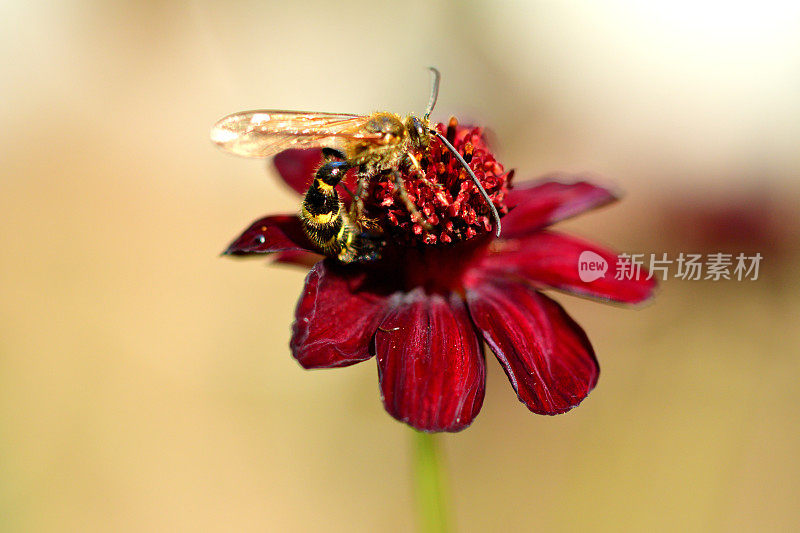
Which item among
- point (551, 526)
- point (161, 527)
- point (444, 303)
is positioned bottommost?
point (161, 527)

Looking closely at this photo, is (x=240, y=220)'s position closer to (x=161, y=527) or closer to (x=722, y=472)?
(x=161, y=527)

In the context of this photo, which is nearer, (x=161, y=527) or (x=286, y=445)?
(x=161, y=527)

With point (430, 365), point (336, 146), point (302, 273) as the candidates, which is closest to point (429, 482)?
point (430, 365)

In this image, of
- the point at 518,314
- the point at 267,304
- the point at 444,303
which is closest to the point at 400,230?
the point at 444,303

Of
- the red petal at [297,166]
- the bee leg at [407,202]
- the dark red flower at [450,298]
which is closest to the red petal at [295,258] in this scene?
the dark red flower at [450,298]

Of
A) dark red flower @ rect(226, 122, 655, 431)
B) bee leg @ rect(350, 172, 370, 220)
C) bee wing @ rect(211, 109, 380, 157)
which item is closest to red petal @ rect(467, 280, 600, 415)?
dark red flower @ rect(226, 122, 655, 431)

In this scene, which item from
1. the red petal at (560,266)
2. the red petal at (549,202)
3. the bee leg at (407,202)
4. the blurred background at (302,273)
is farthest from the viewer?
the blurred background at (302,273)

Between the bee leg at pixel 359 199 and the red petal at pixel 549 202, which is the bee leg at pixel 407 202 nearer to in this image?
the bee leg at pixel 359 199

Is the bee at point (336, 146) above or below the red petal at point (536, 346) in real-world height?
above
